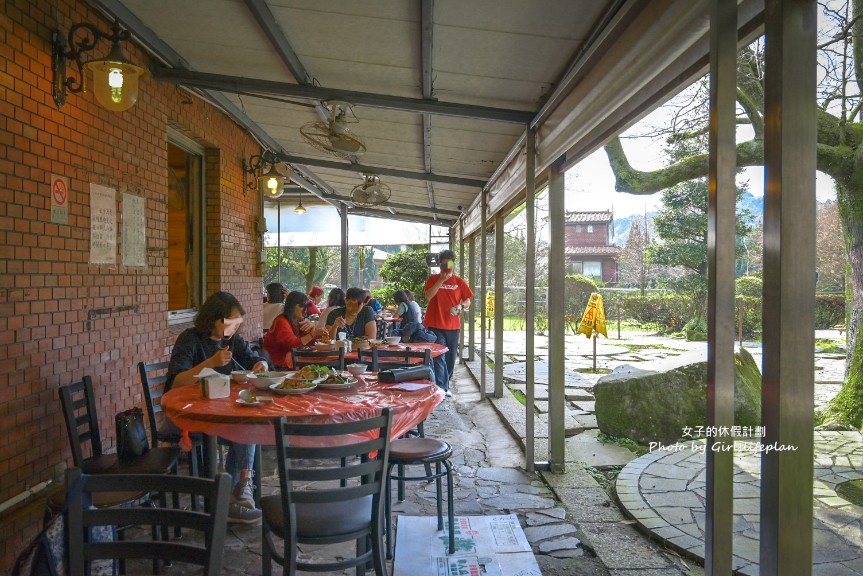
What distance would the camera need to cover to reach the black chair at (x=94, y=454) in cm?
274

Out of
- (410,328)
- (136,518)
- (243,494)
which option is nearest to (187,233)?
(410,328)

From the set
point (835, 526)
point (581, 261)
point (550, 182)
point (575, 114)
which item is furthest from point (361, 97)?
point (581, 261)

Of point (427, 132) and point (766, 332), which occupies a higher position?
point (427, 132)

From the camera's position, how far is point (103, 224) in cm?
365

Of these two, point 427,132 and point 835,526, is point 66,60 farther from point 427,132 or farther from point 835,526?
point 835,526

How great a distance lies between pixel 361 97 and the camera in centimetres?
431

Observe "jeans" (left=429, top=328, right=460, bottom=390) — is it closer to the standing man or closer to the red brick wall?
the standing man

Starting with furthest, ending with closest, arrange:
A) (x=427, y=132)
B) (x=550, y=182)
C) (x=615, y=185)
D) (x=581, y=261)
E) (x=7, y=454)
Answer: (x=581, y=261) < (x=615, y=185) < (x=427, y=132) < (x=550, y=182) < (x=7, y=454)

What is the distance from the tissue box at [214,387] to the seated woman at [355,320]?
2.52 metres

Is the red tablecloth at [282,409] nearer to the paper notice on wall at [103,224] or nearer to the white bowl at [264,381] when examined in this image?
the white bowl at [264,381]

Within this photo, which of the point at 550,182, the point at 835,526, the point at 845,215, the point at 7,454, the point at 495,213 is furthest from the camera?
the point at 495,213

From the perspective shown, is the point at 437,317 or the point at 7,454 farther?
the point at 437,317

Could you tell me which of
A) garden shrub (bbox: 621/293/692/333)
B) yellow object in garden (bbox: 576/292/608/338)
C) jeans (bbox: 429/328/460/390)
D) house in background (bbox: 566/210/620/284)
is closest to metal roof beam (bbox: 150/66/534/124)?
jeans (bbox: 429/328/460/390)

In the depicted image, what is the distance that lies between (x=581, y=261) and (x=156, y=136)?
2666 cm
